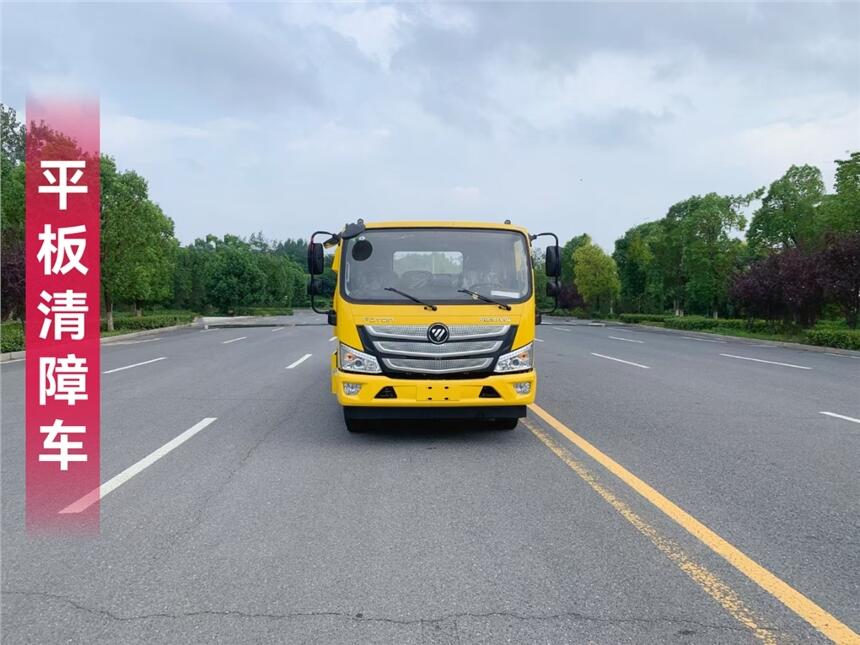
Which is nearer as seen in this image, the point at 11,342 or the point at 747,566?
the point at 747,566

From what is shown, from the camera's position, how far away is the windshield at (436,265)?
670 cm

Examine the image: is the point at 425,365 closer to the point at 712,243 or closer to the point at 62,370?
the point at 62,370

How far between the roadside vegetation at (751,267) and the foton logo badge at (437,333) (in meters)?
1.68

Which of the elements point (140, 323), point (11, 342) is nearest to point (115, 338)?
point (140, 323)

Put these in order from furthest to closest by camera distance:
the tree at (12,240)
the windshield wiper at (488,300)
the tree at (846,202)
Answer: the tree at (846,202)
the tree at (12,240)
the windshield wiper at (488,300)

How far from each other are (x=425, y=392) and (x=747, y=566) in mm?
3321

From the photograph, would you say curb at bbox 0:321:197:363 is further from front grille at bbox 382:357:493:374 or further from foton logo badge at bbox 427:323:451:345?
foton logo badge at bbox 427:323:451:345

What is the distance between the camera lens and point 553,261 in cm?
709

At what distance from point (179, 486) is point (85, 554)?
4.45ft

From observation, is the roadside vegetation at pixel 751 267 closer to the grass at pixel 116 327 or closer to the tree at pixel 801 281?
the tree at pixel 801 281

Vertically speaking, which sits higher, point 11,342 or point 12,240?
point 12,240

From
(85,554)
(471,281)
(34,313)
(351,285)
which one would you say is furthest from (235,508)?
(34,313)

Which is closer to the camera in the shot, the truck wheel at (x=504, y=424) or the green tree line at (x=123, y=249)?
the truck wheel at (x=504, y=424)


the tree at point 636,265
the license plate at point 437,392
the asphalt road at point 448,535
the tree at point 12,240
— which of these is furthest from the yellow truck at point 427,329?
the tree at point 636,265
